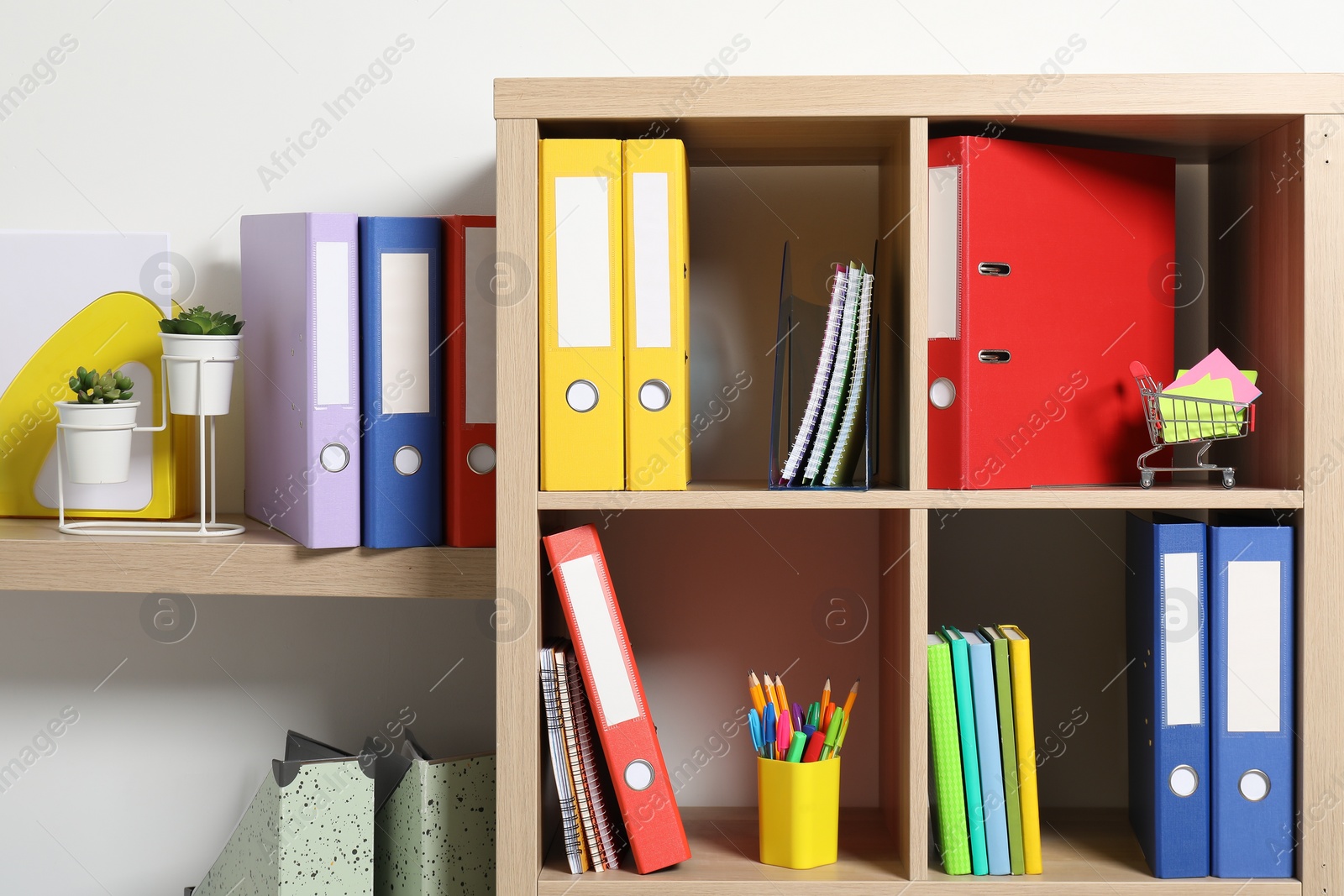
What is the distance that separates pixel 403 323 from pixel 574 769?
495 mm

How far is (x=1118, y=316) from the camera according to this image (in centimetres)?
95

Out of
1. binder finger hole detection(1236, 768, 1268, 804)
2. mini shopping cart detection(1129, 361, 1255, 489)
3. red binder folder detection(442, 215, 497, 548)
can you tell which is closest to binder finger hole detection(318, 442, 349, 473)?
red binder folder detection(442, 215, 497, 548)

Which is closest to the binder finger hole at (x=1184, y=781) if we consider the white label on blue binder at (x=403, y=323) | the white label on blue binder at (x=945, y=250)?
the white label on blue binder at (x=945, y=250)

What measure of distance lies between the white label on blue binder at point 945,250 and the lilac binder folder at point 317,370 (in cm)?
60

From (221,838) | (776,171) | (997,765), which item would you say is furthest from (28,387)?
(997,765)

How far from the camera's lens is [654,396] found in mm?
902

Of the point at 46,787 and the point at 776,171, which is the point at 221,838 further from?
the point at 776,171

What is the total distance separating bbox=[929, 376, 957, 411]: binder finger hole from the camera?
0.90 metres

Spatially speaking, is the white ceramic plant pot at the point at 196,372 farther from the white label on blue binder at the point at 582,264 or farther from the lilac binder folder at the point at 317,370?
the white label on blue binder at the point at 582,264

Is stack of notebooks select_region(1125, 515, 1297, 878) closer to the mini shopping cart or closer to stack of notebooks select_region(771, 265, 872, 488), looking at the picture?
the mini shopping cart

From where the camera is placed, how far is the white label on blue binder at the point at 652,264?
35.0 inches

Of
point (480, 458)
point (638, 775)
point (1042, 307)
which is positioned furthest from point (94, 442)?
point (1042, 307)

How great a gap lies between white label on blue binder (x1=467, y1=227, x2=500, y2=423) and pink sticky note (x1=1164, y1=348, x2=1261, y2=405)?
696mm

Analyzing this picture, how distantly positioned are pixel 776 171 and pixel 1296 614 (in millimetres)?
753
